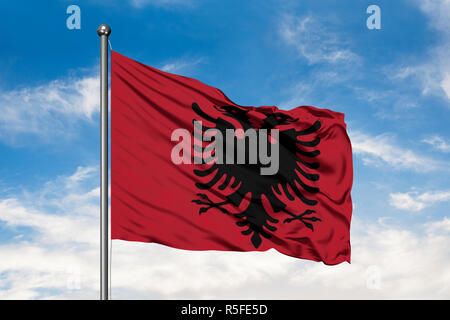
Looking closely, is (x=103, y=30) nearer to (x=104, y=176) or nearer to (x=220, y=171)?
(x=104, y=176)

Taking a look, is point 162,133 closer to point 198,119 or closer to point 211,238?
point 198,119

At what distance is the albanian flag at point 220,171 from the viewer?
8594 mm

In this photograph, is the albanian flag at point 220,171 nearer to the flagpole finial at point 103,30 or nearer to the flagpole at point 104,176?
the flagpole finial at point 103,30

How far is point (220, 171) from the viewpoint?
9281mm

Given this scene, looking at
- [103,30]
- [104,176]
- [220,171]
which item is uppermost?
[103,30]

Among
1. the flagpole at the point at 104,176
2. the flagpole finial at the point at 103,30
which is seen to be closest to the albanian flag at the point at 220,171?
the flagpole finial at the point at 103,30

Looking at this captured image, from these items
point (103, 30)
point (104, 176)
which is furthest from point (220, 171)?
point (103, 30)

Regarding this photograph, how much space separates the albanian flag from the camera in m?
8.59

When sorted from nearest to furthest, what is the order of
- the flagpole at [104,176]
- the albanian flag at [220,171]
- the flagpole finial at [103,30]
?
the flagpole at [104,176] < the flagpole finial at [103,30] < the albanian flag at [220,171]

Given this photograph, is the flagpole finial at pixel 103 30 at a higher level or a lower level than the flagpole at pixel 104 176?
higher

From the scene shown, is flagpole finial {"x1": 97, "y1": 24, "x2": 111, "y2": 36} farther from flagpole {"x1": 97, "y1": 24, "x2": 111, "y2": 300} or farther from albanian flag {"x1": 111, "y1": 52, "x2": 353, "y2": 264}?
albanian flag {"x1": 111, "y1": 52, "x2": 353, "y2": 264}

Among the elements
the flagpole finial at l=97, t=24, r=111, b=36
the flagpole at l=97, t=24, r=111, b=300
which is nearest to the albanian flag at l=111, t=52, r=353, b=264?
the flagpole finial at l=97, t=24, r=111, b=36

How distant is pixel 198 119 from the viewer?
9320 mm
